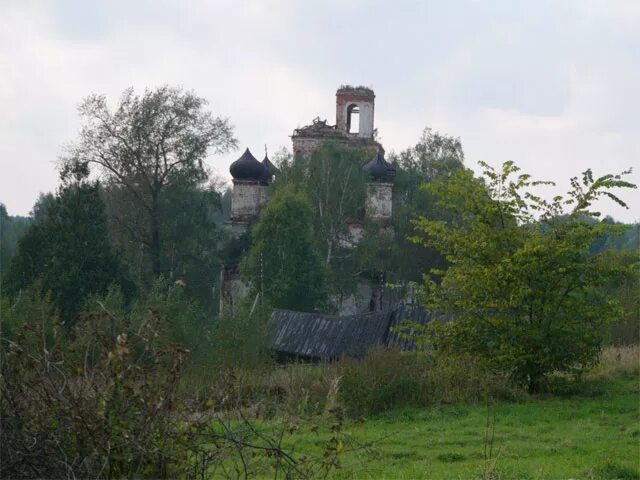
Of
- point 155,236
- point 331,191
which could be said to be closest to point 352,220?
point 331,191

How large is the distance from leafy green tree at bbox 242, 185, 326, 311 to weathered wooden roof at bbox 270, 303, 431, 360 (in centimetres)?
690

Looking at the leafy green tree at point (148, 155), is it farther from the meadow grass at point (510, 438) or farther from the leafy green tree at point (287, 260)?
the meadow grass at point (510, 438)

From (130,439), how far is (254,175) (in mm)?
36313

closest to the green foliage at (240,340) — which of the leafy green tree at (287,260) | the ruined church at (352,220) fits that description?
the leafy green tree at (287,260)

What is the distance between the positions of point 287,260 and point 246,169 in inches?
262

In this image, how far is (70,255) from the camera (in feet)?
104

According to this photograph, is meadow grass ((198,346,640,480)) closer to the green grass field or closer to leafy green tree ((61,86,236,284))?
the green grass field

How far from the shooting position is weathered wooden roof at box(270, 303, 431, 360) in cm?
2772

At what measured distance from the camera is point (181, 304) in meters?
23.5

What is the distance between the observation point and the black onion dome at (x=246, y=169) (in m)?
41.8

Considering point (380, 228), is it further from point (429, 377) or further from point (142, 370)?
point (142, 370)

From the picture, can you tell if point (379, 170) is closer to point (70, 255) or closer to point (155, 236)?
point (155, 236)

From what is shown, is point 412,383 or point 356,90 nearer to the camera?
point 412,383

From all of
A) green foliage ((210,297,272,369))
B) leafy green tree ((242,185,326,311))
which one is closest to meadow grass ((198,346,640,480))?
green foliage ((210,297,272,369))
